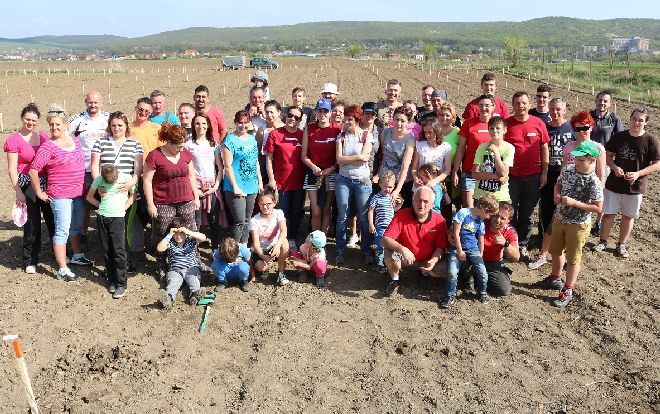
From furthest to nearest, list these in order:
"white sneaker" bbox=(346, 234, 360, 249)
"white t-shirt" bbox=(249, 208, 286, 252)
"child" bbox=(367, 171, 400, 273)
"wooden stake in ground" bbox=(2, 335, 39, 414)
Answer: "white sneaker" bbox=(346, 234, 360, 249), "child" bbox=(367, 171, 400, 273), "white t-shirt" bbox=(249, 208, 286, 252), "wooden stake in ground" bbox=(2, 335, 39, 414)

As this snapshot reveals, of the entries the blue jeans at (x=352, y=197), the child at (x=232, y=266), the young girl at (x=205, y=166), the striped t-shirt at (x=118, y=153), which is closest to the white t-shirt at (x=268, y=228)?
the child at (x=232, y=266)

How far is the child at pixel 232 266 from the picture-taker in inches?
254

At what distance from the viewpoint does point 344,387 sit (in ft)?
15.8

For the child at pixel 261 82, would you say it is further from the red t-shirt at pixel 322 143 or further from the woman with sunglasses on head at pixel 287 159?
the red t-shirt at pixel 322 143

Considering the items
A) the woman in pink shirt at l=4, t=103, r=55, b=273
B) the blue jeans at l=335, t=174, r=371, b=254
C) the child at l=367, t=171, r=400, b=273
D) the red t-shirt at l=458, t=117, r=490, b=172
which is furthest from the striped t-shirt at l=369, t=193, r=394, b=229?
the woman in pink shirt at l=4, t=103, r=55, b=273

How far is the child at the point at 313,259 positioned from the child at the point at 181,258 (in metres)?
1.15

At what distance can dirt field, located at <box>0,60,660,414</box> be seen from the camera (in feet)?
15.3

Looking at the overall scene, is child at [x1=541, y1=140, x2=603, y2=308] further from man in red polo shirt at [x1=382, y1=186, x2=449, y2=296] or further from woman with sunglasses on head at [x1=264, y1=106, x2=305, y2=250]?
woman with sunglasses on head at [x1=264, y1=106, x2=305, y2=250]

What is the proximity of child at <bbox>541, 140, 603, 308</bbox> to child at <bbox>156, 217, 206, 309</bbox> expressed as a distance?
3.94 m

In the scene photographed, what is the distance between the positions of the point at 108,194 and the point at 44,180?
3.03 feet

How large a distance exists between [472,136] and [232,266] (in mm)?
3197

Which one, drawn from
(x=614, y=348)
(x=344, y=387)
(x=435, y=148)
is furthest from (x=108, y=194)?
(x=614, y=348)

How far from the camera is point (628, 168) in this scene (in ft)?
23.6

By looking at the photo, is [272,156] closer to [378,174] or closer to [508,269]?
[378,174]
